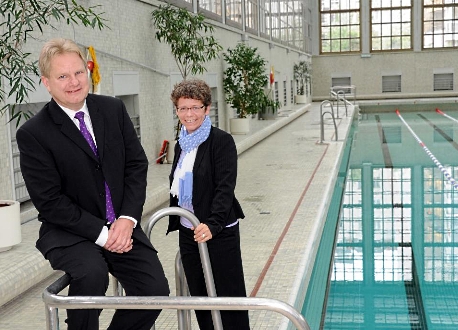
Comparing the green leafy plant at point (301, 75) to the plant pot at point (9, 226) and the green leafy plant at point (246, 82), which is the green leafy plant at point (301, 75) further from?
the plant pot at point (9, 226)

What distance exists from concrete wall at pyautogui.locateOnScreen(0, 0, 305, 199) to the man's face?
4.36 metres

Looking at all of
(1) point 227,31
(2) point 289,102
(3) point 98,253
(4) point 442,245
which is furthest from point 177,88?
(2) point 289,102

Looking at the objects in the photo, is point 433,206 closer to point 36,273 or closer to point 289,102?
point 36,273

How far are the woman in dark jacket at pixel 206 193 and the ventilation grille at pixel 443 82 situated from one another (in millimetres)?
34493

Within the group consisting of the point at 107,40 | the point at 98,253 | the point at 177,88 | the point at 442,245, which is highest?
the point at 107,40

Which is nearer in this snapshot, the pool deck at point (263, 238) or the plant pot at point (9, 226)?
the pool deck at point (263, 238)

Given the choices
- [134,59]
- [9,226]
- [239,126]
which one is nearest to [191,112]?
[9,226]

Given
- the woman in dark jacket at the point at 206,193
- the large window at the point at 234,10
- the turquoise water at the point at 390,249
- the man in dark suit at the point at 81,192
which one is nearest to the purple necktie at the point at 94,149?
the man in dark suit at the point at 81,192

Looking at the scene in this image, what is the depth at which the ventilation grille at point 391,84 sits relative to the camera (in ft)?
119

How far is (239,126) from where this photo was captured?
1639 centimetres

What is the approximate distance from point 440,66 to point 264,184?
28.3m

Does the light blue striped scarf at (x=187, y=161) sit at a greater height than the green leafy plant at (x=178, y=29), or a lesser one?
lesser

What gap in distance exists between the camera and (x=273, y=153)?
13.5 m

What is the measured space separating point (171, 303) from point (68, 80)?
0.94 meters
